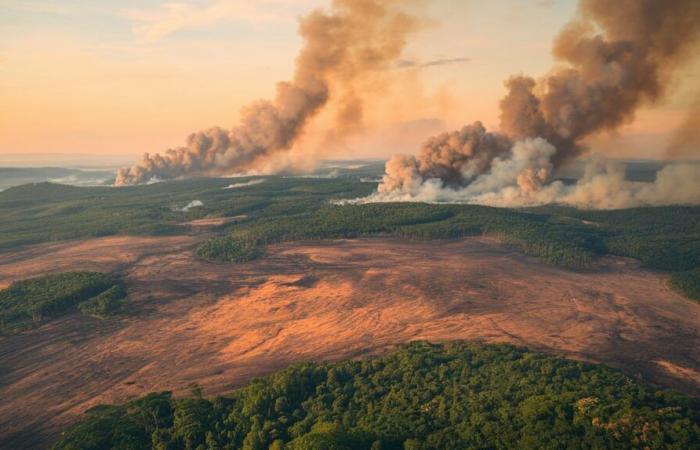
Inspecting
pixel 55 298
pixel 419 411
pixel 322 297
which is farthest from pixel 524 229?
pixel 55 298

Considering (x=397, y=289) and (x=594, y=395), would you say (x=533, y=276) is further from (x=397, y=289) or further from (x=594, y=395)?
(x=594, y=395)

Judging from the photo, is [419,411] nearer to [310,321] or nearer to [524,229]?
[310,321]

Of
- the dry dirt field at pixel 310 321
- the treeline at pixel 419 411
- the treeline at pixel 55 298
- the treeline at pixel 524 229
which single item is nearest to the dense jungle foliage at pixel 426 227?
the treeline at pixel 524 229

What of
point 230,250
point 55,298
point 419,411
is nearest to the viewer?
point 419,411

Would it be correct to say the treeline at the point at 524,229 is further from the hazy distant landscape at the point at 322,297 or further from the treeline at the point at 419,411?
the treeline at the point at 419,411

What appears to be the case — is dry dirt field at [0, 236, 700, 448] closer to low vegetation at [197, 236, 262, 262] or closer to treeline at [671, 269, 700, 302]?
treeline at [671, 269, 700, 302]
